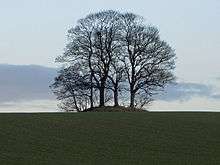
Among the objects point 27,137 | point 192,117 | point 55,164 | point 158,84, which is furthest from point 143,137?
point 158,84

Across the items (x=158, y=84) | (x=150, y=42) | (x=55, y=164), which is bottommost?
(x=55, y=164)

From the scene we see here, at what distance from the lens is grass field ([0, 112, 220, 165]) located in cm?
2515

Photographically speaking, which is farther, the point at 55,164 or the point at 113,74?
the point at 113,74

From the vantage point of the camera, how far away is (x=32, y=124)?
33.9m

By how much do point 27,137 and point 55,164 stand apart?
629 cm

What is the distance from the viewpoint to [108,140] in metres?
29.6

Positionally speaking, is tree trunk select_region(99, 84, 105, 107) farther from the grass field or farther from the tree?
the grass field

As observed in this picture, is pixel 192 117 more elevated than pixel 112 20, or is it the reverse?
pixel 112 20

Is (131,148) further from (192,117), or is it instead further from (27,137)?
(192,117)

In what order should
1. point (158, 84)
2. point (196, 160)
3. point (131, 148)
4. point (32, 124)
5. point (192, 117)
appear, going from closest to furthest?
point (196, 160), point (131, 148), point (32, 124), point (192, 117), point (158, 84)

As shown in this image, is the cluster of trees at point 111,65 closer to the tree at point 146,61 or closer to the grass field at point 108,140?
the tree at point 146,61

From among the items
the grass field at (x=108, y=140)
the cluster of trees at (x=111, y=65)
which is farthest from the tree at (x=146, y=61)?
the grass field at (x=108, y=140)

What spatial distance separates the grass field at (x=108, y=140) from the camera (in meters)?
25.1

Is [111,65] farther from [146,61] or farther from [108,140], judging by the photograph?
[108,140]
